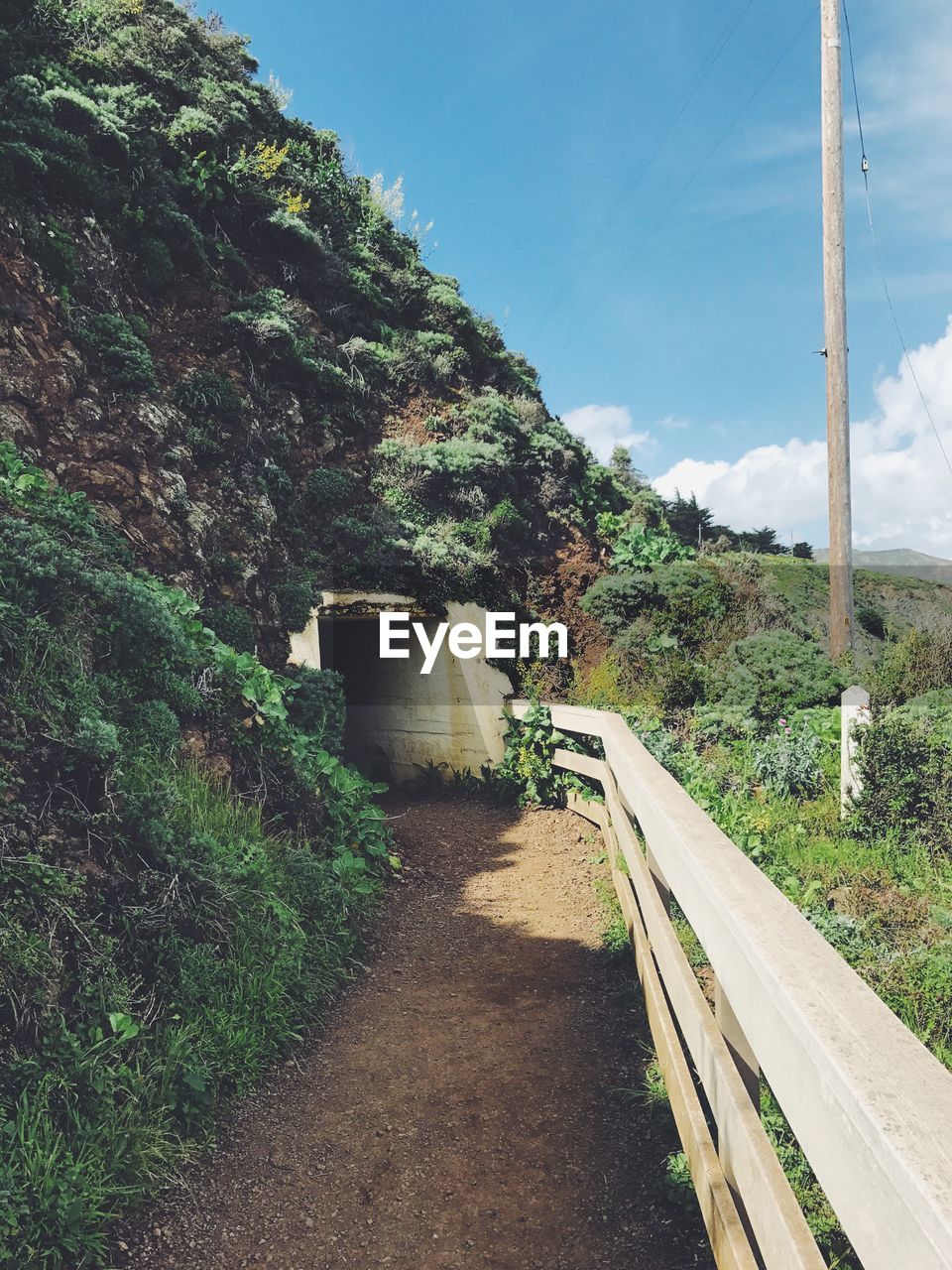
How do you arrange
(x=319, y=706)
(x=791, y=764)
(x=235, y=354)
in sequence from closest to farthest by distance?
(x=791, y=764)
(x=319, y=706)
(x=235, y=354)

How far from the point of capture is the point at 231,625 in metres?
8.32

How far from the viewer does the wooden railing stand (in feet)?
3.66

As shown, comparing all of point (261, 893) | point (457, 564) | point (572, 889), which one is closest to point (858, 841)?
point (572, 889)

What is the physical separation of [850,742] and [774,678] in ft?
5.72

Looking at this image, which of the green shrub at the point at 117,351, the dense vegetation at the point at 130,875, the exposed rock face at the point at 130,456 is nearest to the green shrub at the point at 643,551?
the exposed rock face at the point at 130,456

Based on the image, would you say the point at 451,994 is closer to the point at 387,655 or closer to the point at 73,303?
the point at 387,655

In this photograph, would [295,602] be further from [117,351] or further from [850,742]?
[850,742]

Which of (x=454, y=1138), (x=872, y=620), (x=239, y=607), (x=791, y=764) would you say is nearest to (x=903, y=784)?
(x=791, y=764)

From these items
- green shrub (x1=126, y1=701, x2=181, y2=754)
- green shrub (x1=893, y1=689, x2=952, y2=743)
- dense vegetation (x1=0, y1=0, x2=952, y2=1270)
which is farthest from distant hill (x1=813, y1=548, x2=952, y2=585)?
green shrub (x1=126, y1=701, x2=181, y2=754)

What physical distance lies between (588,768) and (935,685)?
305 centimetres

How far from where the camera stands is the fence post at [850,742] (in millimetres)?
6031

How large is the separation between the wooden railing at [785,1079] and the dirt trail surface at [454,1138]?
517 mm

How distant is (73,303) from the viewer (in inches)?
367

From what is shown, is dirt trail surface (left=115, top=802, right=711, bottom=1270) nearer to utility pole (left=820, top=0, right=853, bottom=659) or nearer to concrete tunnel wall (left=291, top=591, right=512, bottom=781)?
concrete tunnel wall (left=291, top=591, right=512, bottom=781)
